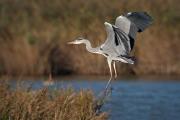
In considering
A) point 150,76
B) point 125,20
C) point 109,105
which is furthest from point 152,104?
point 125,20

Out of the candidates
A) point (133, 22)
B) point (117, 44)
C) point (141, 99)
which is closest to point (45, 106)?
point (117, 44)

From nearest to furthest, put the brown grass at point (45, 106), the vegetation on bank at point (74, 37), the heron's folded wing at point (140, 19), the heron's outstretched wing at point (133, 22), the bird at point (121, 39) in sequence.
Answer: the brown grass at point (45, 106) → the bird at point (121, 39) → the heron's outstretched wing at point (133, 22) → the heron's folded wing at point (140, 19) → the vegetation on bank at point (74, 37)

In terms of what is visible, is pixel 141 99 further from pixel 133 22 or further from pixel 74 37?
pixel 133 22

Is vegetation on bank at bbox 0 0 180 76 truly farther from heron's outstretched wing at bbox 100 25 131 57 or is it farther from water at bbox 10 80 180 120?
heron's outstretched wing at bbox 100 25 131 57

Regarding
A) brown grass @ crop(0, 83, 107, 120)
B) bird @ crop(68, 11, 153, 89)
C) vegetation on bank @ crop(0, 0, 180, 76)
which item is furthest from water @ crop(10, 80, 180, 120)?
brown grass @ crop(0, 83, 107, 120)

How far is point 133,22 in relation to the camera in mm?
12828

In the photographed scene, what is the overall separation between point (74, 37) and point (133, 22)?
12.6 m

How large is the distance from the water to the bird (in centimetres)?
238

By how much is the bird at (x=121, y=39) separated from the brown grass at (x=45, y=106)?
125cm

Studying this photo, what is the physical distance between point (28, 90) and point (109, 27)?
153cm

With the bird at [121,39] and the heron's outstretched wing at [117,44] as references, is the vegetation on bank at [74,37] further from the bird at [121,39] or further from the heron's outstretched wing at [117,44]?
the heron's outstretched wing at [117,44]

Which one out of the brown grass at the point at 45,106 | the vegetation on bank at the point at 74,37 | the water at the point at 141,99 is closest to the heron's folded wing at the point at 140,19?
the brown grass at the point at 45,106

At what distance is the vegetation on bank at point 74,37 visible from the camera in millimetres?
23469

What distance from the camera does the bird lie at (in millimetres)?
12484
